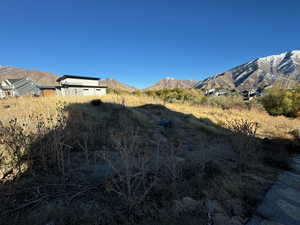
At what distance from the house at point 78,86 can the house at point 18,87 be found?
986 centimetres

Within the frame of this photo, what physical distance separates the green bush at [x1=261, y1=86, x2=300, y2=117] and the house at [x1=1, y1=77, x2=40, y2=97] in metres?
41.4

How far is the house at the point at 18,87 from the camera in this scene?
30378mm

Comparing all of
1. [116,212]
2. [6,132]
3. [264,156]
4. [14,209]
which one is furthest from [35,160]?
[264,156]

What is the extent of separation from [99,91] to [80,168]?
28774 mm

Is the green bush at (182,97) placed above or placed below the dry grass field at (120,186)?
above

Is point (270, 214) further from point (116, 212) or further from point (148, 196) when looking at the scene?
point (116, 212)

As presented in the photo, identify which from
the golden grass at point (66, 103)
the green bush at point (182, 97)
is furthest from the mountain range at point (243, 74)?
the golden grass at point (66, 103)

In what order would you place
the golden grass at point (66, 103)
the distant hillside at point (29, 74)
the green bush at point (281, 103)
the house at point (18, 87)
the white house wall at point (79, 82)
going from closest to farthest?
the golden grass at point (66, 103)
the green bush at point (281, 103)
the white house wall at point (79, 82)
the house at point (18, 87)
the distant hillside at point (29, 74)

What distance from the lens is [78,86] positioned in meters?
26.4

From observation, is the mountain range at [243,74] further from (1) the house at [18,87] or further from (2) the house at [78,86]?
(2) the house at [78,86]

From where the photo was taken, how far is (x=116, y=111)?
6879 mm

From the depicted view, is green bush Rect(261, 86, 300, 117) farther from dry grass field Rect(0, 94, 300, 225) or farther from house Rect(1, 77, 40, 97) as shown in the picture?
house Rect(1, 77, 40, 97)

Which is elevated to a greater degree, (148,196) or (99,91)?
(99,91)

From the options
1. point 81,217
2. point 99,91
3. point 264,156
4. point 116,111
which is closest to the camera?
point 81,217
